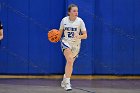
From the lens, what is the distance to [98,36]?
1013 cm

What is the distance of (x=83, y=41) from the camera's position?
991 centimetres

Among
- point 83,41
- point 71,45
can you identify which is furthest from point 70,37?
point 83,41

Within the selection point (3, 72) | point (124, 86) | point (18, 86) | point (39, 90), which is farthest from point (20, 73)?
point (124, 86)

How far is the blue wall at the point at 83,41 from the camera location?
989cm

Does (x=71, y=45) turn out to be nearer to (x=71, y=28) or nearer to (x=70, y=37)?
(x=70, y=37)

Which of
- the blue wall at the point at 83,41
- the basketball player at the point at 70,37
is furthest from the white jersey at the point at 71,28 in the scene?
the blue wall at the point at 83,41

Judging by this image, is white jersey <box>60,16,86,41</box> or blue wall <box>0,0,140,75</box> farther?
blue wall <box>0,0,140,75</box>

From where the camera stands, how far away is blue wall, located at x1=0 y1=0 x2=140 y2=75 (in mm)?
9895

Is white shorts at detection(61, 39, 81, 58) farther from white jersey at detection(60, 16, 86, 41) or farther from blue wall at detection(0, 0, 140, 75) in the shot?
blue wall at detection(0, 0, 140, 75)

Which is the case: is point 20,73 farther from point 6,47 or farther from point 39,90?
point 39,90

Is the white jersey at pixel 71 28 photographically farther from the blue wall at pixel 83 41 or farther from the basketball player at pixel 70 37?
the blue wall at pixel 83 41

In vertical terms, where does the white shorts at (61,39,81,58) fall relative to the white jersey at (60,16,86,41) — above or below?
Result: below

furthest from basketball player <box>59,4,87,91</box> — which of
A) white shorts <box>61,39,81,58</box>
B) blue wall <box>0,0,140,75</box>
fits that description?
blue wall <box>0,0,140,75</box>

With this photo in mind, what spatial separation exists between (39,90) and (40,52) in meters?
1.98
